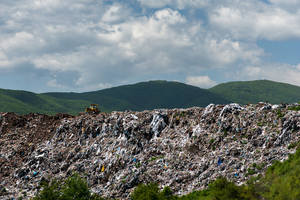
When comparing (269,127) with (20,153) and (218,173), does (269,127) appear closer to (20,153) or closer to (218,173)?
(218,173)

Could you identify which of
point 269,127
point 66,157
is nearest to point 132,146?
point 66,157

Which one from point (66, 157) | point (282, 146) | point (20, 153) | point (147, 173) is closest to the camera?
point (282, 146)

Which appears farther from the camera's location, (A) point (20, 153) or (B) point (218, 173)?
(A) point (20, 153)

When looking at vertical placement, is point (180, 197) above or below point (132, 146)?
below

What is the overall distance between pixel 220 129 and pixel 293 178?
42.1ft

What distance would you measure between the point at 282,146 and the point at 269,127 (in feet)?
10.6

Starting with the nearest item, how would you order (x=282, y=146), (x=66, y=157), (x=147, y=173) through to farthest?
(x=282, y=146) → (x=147, y=173) → (x=66, y=157)

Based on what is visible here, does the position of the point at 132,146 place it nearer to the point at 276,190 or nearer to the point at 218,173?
the point at 218,173

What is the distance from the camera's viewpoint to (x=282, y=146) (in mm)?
22844

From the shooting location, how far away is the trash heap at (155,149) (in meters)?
24.4

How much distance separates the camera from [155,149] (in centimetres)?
3309

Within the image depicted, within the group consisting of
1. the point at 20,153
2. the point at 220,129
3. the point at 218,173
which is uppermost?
the point at 220,129

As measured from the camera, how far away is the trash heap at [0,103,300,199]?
2444 cm

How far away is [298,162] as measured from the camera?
61.0ft
